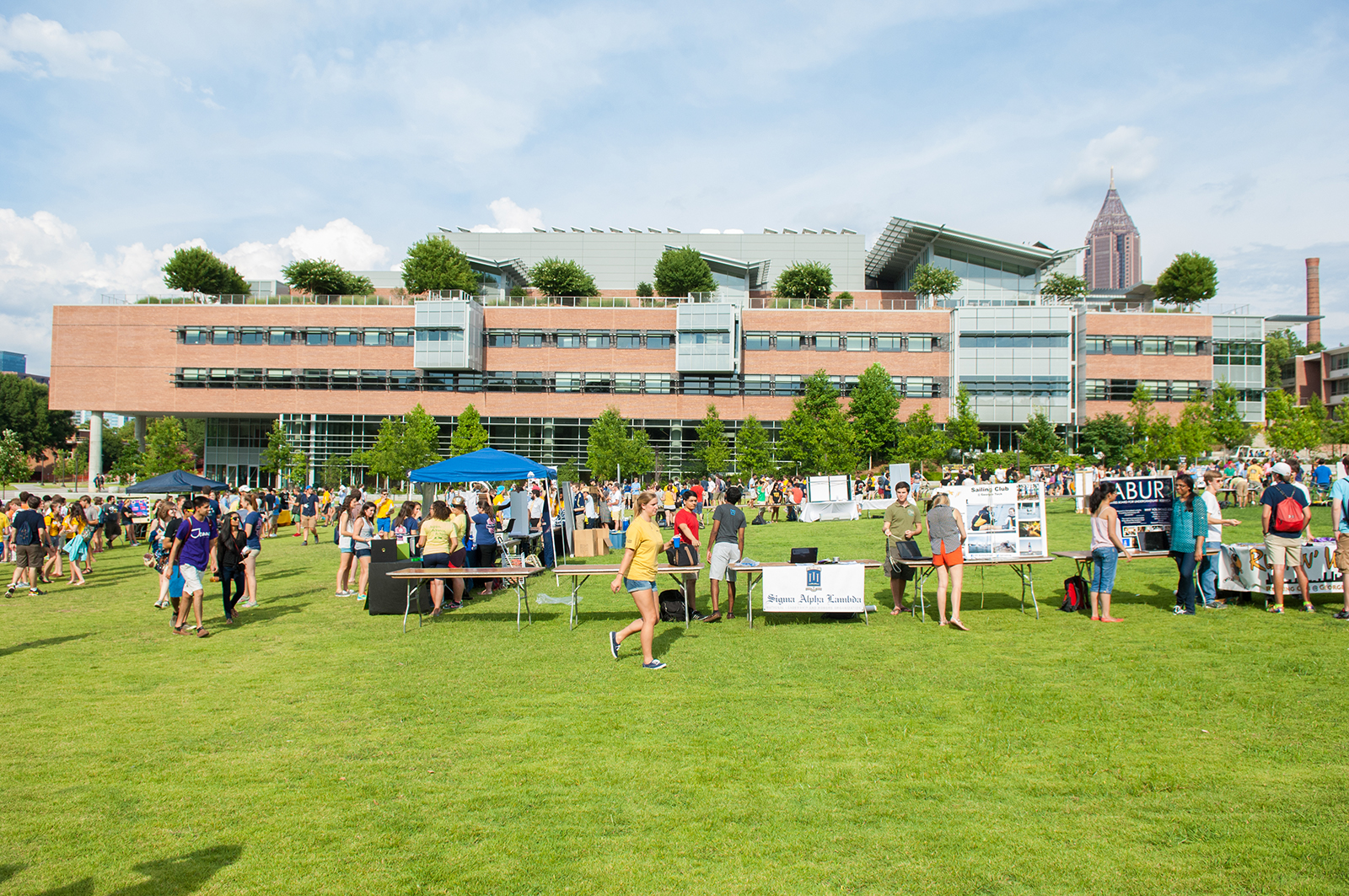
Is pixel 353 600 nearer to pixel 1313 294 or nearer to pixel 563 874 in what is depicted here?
pixel 563 874

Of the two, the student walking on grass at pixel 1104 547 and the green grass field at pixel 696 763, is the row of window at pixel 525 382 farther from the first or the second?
the green grass field at pixel 696 763

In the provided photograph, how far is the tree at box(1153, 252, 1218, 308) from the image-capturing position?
66.7 metres

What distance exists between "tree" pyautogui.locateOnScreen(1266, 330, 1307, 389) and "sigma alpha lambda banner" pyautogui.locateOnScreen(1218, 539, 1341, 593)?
96585 millimetres

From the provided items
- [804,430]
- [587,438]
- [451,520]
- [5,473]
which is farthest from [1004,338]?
[5,473]

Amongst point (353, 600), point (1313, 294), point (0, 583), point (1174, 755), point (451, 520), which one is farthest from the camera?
point (1313, 294)

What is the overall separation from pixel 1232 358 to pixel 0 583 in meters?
76.0

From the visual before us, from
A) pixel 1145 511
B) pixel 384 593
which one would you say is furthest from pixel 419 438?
pixel 1145 511

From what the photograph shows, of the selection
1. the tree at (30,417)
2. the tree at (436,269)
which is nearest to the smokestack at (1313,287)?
the tree at (436,269)

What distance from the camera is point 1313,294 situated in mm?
107188

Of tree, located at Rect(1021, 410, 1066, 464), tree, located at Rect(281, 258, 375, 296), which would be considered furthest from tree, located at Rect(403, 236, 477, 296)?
tree, located at Rect(1021, 410, 1066, 464)

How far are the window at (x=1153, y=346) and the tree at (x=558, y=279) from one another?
4886 cm

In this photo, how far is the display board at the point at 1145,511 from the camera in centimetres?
1123

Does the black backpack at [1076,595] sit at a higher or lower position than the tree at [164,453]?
lower

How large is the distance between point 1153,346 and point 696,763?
6791cm
